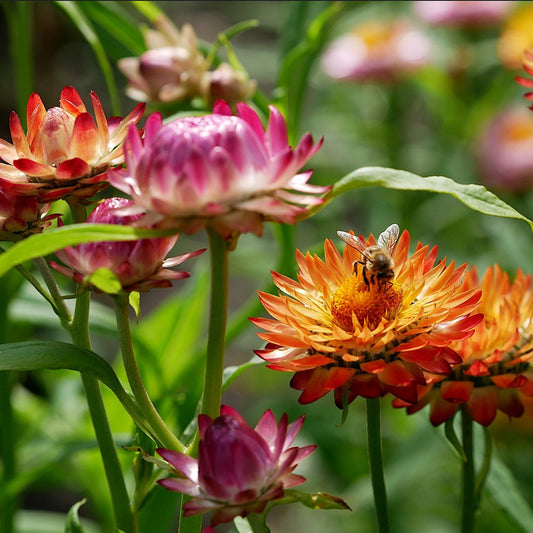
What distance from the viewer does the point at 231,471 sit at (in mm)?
545

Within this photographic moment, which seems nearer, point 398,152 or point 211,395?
point 211,395

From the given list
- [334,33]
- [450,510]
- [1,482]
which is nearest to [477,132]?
[334,33]

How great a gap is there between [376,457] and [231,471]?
0.51 feet

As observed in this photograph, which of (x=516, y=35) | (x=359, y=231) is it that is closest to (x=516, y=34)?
(x=516, y=35)

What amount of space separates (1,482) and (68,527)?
33 centimetres

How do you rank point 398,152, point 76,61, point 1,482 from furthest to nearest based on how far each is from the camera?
1. point 76,61
2. point 398,152
3. point 1,482

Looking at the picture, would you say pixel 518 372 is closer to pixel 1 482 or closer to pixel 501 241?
pixel 1 482

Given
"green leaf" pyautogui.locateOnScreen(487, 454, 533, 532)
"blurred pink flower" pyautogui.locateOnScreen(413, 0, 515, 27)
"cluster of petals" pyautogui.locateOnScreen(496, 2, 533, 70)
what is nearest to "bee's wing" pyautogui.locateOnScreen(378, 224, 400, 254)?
"green leaf" pyautogui.locateOnScreen(487, 454, 533, 532)

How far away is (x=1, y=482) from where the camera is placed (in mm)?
1059

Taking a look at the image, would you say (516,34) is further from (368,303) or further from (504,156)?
(368,303)

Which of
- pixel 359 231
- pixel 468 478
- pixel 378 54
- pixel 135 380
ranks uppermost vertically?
pixel 135 380

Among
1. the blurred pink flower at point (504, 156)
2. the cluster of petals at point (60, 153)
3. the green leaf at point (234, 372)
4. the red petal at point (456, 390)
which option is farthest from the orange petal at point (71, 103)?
the blurred pink flower at point (504, 156)

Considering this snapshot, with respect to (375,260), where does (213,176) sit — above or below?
above

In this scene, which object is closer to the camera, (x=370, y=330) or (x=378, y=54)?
(x=370, y=330)
